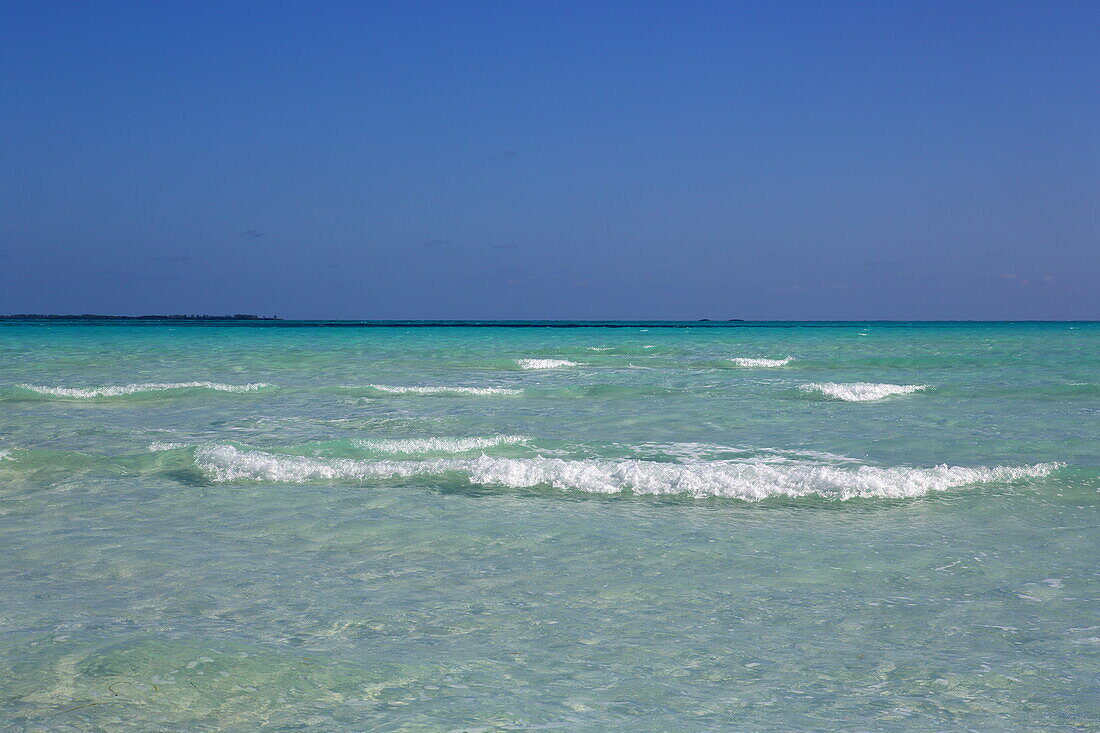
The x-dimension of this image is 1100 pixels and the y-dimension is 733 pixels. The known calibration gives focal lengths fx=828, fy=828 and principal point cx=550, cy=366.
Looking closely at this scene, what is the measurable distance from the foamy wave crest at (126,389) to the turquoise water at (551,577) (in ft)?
18.4

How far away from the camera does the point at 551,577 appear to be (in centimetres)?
586

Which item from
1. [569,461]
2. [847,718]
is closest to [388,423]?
[569,461]

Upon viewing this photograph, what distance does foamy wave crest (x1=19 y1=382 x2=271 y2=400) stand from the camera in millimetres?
18891

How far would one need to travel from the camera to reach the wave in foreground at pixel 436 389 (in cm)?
1984

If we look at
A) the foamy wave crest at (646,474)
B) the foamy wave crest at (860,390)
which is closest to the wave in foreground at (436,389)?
the foamy wave crest at (860,390)

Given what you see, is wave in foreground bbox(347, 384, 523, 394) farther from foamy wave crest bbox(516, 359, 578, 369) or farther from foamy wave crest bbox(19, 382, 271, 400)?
foamy wave crest bbox(516, 359, 578, 369)

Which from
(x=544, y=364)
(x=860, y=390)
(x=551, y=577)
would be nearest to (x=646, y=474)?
(x=551, y=577)

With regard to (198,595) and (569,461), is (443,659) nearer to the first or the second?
(198,595)

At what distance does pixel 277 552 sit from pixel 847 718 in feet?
14.5

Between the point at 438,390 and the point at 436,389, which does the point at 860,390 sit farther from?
the point at 436,389

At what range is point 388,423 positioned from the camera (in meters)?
→ 14.6

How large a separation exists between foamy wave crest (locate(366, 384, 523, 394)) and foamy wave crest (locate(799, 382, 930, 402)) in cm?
719

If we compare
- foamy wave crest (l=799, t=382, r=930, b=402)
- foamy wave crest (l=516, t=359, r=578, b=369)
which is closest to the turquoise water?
foamy wave crest (l=799, t=382, r=930, b=402)

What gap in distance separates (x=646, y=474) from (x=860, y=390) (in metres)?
11.8
